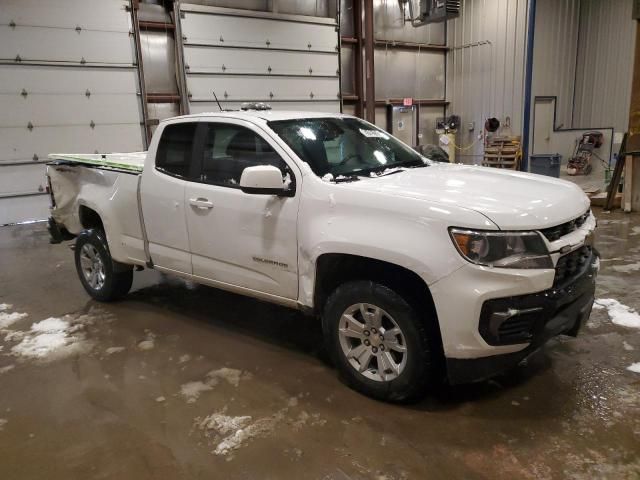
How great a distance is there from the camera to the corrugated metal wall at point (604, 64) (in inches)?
522

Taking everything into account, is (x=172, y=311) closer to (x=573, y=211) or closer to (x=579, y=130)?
(x=573, y=211)

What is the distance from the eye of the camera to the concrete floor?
2521 millimetres

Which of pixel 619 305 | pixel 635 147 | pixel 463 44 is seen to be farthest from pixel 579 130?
pixel 619 305

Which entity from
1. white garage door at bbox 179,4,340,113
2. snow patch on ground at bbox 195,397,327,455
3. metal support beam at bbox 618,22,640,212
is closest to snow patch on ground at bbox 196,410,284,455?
snow patch on ground at bbox 195,397,327,455

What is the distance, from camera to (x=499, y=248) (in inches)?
100.0

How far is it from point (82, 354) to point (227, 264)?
133cm

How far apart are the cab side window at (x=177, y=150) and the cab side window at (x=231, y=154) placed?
17 cm

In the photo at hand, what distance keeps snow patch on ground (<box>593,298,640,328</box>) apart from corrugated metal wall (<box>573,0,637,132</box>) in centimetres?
1062

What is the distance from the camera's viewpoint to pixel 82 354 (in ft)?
12.8

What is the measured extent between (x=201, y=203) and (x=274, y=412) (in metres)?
1.57

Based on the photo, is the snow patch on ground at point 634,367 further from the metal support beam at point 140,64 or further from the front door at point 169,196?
the metal support beam at point 140,64

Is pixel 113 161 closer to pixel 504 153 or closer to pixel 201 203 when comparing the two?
pixel 201 203

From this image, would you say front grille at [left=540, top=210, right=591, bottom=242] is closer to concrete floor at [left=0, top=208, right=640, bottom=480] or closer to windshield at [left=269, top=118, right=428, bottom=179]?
concrete floor at [left=0, top=208, right=640, bottom=480]

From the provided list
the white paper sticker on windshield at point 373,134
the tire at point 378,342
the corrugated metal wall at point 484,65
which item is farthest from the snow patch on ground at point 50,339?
the corrugated metal wall at point 484,65
